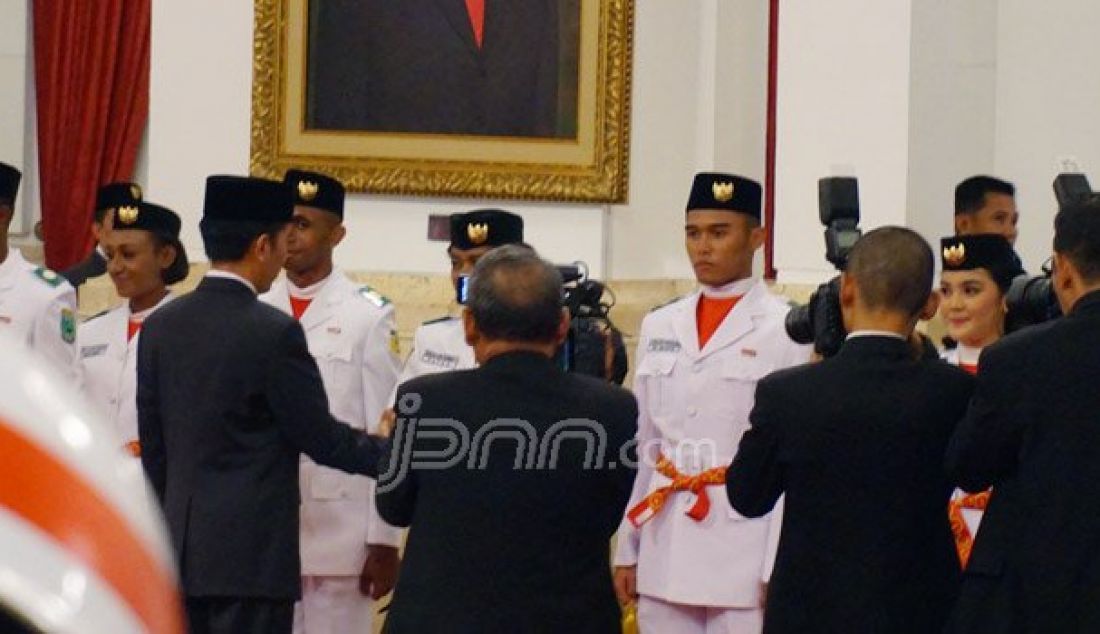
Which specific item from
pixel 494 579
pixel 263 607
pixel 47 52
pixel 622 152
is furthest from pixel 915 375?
pixel 47 52

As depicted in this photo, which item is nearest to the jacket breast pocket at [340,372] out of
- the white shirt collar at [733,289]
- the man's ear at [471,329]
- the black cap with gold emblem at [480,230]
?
the black cap with gold emblem at [480,230]

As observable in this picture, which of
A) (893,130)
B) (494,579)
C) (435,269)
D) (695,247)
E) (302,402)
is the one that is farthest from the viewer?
(435,269)

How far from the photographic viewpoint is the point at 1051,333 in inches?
129

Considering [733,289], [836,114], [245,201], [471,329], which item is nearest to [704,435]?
[733,289]

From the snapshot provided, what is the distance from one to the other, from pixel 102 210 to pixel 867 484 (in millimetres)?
3786

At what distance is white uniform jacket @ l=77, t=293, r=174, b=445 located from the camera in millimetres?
5496

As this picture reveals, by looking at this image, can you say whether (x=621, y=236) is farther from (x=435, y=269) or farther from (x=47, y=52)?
(x=47, y=52)

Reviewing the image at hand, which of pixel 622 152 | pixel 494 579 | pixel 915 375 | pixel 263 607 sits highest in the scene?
pixel 622 152

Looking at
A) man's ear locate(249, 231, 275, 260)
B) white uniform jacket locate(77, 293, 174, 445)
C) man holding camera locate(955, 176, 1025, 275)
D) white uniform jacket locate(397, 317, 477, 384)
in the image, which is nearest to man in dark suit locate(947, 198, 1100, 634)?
man's ear locate(249, 231, 275, 260)

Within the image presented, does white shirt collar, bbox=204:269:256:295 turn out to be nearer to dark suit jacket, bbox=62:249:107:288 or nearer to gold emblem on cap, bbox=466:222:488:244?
gold emblem on cap, bbox=466:222:488:244

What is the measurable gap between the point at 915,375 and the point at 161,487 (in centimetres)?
182

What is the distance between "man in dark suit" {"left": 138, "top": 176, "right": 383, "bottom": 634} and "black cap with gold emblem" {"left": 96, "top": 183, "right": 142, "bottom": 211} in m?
1.84

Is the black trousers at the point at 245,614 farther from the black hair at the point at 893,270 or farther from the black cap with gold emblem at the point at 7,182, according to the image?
the black cap with gold emblem at the point at 7,182

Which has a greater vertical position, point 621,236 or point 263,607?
point 621,236
